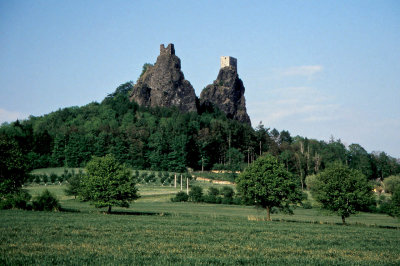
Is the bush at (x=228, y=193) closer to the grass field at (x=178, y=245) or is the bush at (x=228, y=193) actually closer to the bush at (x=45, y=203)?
the bush at (x=45, y=203)

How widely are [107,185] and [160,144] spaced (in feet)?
272

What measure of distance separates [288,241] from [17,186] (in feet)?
125

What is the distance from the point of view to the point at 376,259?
21.7 metres

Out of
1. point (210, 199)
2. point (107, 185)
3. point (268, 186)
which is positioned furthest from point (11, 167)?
point (210, 199)

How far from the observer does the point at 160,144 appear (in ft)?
427

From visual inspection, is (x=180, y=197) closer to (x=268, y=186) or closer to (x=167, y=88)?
(x=268, y=186)

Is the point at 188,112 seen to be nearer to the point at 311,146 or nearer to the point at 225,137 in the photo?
the point at 225,137

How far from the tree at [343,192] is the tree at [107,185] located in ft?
75.0

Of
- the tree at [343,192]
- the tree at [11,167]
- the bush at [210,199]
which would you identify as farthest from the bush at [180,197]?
the tree at [343,192]

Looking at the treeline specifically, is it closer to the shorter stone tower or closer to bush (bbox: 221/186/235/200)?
the shorter stone tower

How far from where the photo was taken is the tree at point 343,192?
45.9m

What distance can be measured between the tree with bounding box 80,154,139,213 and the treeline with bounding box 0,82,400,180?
237 feet

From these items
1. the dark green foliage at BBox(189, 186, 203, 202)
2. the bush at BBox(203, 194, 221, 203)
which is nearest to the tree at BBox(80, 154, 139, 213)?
the dark green foliage at BBox(189, 186, 203, 202)

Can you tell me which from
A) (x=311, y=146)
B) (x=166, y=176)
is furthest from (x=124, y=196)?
(x=311, y=146)
